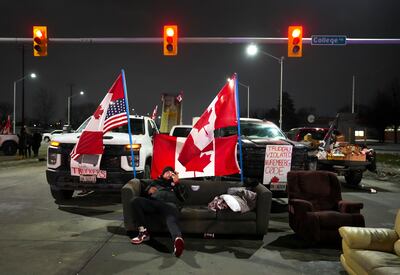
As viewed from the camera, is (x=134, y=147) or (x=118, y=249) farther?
(x=134, y=147)

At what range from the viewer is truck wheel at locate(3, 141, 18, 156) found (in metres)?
27.8

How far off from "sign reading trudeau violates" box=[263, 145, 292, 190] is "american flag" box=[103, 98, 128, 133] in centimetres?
332

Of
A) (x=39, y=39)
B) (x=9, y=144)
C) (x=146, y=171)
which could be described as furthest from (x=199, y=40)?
(x=9, y=144)

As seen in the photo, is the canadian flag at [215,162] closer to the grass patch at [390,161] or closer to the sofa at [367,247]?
the sofa at [367,247]

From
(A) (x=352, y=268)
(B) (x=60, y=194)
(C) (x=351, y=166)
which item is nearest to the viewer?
(A) (x=352, y=268)

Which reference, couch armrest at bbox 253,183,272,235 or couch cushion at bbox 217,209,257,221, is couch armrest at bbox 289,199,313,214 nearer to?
couch armrest at bbox 253,183,272,235

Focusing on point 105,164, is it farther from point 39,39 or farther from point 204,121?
point 39,39

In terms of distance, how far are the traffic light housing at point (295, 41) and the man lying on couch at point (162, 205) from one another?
34.5 feet

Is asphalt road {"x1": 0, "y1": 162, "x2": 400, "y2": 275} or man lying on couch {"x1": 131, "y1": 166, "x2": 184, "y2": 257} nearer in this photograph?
asphalt road {"x1": 0, "y1": 162, "x2": 400, "y2": 275}

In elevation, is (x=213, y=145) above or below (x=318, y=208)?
above

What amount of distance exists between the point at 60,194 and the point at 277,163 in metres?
5.11

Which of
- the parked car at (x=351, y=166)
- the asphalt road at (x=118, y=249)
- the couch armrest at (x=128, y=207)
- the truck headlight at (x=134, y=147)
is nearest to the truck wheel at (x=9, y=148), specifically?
the asphalt road at (x=118, y=249)

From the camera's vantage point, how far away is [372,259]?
471 cm

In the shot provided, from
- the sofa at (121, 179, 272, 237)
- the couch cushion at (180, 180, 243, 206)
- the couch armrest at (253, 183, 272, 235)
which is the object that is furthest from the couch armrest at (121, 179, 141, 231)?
the couch armrest at (253, 183, 272, 235)
